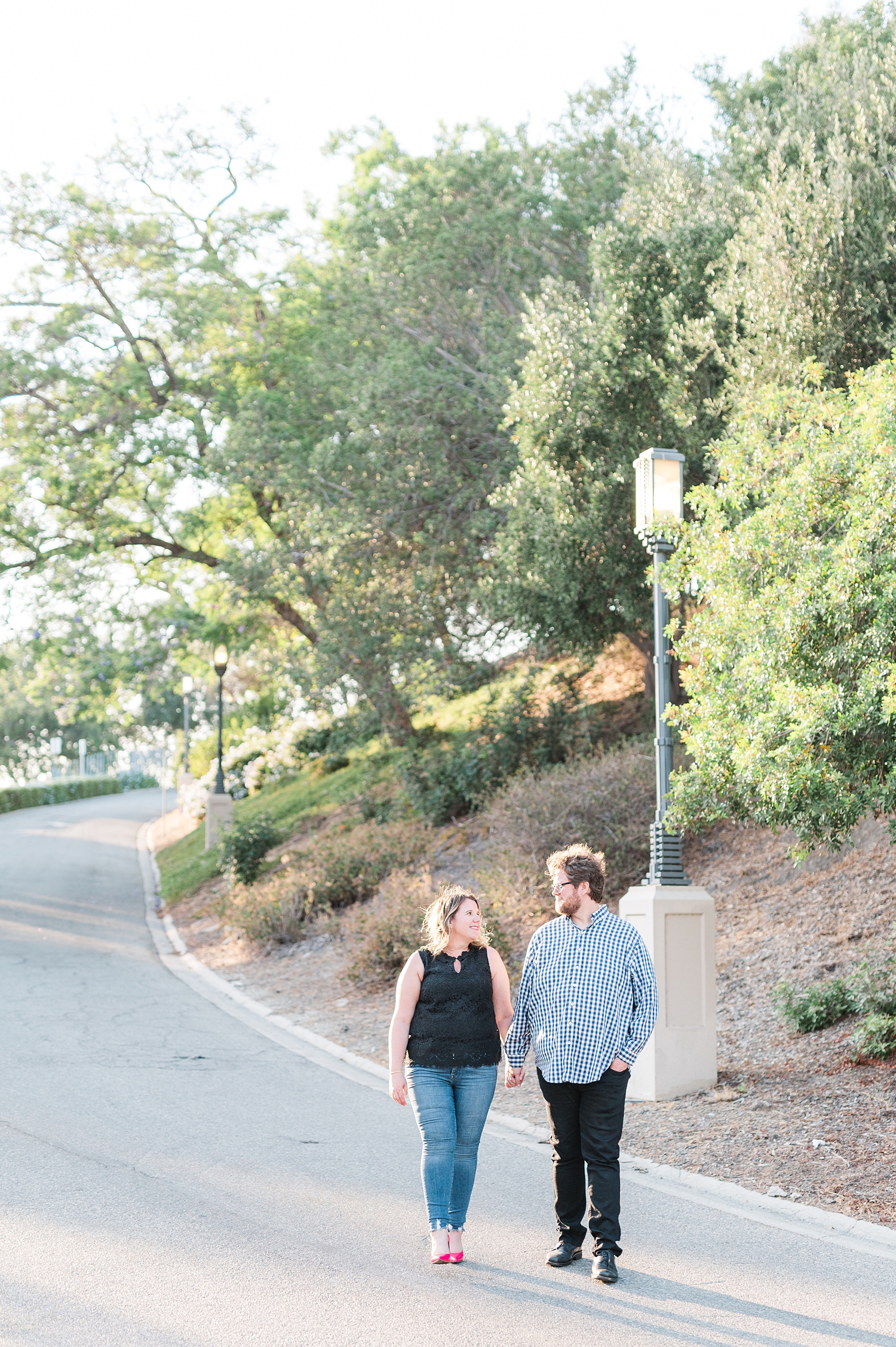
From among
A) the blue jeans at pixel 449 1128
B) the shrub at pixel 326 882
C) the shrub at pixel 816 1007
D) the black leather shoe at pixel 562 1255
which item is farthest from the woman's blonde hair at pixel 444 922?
the shrub at pixel 326 882

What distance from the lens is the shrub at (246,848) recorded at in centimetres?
1970

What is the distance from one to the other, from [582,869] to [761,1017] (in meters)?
5.29

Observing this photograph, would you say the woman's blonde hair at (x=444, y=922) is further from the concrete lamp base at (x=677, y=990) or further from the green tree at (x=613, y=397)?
the green tree at (x=613, y=397)

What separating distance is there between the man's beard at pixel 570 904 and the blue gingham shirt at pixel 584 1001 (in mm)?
49

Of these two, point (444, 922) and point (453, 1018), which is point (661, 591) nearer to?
point (444, 922)

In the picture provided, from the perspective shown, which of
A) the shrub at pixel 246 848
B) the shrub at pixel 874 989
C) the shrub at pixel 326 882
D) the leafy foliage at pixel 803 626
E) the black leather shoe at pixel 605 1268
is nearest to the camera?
the black leather shoe at pixel 605 1268

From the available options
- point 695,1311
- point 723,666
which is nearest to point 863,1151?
point 695,1311

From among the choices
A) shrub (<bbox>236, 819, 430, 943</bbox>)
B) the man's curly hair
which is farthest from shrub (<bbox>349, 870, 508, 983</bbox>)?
the man's curly hair

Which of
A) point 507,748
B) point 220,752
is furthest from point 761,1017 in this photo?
point 220,752

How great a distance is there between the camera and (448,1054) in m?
4.86

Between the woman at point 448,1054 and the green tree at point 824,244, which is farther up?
the green tree at point 824,244

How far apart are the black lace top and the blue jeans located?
57 mm

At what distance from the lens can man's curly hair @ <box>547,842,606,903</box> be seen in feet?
16.1

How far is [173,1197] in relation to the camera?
5.62 metres
